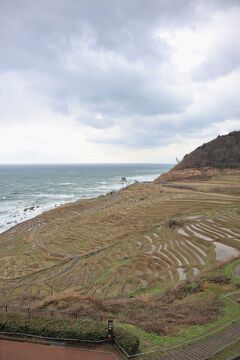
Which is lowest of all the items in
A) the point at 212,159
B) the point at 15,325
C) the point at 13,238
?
the point at 13,238

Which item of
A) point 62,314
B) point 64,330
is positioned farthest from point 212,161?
point 64,330

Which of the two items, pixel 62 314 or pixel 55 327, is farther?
pixel 62 314

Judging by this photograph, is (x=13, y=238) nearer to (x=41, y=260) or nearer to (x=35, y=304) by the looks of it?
(x=41, y=260)

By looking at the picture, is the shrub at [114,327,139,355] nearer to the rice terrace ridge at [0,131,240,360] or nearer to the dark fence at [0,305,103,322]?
the rice terrace ridge at [0,131,240,360]

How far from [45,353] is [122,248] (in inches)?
907

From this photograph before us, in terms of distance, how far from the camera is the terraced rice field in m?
29.6

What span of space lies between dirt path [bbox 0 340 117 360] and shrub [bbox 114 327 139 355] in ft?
2.22

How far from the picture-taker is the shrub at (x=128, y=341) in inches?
602

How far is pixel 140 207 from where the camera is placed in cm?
5978

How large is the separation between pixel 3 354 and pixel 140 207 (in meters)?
45.0

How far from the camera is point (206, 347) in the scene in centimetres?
1596

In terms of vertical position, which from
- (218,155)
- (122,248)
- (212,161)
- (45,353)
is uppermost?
(218,155)

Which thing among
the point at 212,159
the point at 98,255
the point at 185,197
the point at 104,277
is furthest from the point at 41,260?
the point at 212,159

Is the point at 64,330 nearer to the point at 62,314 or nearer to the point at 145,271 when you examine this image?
the point at 62,314
